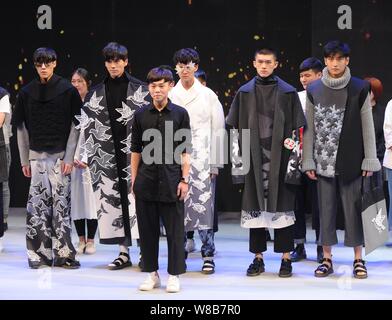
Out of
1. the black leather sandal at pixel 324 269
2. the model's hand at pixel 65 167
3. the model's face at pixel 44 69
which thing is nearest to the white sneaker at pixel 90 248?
the model's hand at pixel 65 167

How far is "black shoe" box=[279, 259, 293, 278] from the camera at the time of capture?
17.8ft

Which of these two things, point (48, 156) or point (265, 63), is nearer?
point (265, 63)

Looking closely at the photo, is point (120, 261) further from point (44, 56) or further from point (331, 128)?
point (331, 128)

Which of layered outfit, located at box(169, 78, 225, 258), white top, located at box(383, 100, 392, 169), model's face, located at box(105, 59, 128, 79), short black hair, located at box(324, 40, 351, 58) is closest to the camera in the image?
short black hair, located at box(324, 40, 351, 58)

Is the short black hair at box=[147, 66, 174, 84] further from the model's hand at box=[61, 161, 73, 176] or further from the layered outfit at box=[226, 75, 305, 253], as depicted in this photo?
the model's hand at box=[61, 161, 73, 176]

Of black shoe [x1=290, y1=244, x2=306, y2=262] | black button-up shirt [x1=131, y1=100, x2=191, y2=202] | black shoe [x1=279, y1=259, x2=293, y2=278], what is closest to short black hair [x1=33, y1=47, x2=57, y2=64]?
black button-up shirt [x1=131, y1=100, x2=191, y2=202]

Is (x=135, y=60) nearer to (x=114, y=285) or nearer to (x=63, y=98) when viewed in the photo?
(x=63, y=98)

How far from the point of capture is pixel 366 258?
20.0ft

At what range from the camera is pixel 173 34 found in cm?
862

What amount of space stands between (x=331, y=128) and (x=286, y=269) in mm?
940

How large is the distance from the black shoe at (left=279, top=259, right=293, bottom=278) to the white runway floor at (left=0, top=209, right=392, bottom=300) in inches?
1.7

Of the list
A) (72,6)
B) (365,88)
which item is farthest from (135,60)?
(365,88)

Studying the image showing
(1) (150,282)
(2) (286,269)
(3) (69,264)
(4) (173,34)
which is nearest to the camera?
(1) (150,282)

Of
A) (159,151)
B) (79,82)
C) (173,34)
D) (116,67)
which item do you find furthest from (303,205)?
(173,34)
